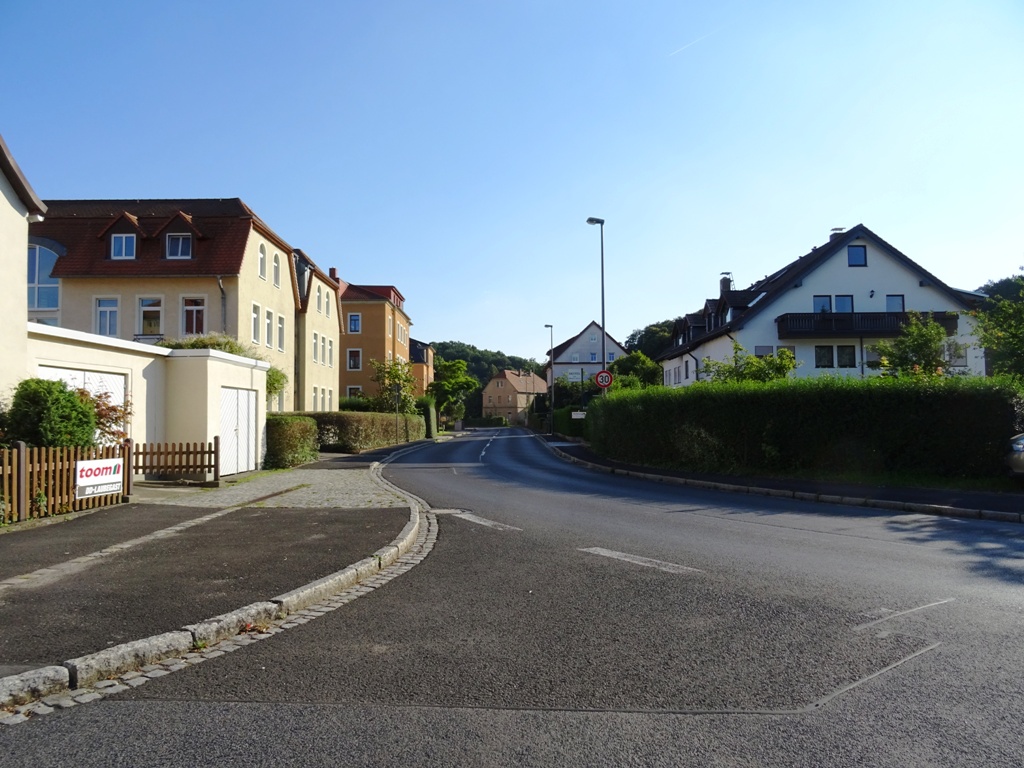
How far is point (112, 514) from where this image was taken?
12383 mm

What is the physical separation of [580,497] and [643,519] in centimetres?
387

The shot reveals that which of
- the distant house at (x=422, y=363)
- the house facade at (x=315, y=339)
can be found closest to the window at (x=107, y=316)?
the house facade at (x=315, y=339)

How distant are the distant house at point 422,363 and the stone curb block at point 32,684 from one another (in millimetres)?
75632

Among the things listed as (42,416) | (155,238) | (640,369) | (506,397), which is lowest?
(42,416)

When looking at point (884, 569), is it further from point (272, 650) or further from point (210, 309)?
point (210, 309)

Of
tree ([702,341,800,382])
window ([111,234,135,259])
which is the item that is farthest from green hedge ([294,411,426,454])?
tree ([702,341,800,382])

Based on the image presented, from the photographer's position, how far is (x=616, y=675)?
→ 493cm

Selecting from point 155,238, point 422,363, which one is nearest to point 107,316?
point 155,238

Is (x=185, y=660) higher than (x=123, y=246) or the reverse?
the reverse

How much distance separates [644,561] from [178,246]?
30.6 metres

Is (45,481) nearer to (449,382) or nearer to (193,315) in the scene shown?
(193,315)

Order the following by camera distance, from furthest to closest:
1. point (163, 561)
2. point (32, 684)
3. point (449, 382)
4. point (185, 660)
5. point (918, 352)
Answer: point (449, 382), point (918, 352), point (163, 561), point (185, 660), point (32, 684)

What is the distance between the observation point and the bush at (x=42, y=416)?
12570 mm

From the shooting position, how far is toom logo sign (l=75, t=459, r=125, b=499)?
12641 millimetres
